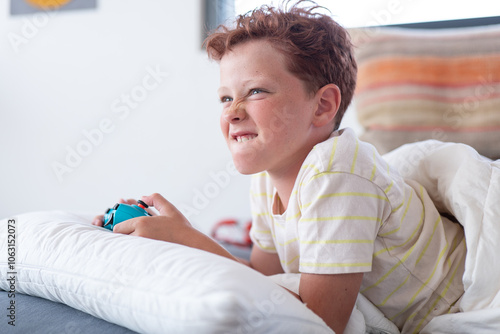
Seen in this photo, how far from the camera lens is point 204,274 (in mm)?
558

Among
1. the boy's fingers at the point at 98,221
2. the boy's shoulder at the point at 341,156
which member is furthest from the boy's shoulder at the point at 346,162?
the boy's fingers at the point at 98,221

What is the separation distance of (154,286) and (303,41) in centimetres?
49

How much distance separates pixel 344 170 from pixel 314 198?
63 mm

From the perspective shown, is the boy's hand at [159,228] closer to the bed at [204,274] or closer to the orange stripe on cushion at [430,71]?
the bed at [204,274]

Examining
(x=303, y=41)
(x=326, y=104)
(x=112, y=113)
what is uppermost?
(x=303, y=41)

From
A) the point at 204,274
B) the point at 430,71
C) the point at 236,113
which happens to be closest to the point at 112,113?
the point at 430,71

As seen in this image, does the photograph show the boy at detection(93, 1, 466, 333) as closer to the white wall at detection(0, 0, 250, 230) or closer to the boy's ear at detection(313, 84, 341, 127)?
the boy's ear at detection(313, 84, 341, 127)

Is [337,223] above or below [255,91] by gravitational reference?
below

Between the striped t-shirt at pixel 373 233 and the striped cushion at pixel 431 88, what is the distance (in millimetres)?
432

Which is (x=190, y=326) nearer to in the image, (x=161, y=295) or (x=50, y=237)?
(x=161, y=295)

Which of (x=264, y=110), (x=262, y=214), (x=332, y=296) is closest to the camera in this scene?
(x=332, y=296)

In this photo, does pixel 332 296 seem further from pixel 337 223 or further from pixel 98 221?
pixel 98 221

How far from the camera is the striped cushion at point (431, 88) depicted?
4.11ft

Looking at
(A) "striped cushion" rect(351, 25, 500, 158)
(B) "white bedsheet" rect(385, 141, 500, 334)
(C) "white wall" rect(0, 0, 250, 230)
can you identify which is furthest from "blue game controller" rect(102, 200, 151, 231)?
(C) "white wall" rect(0, 0, 250, 230)
